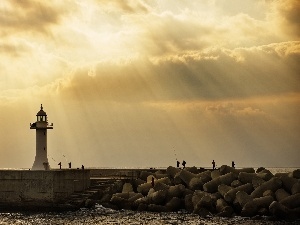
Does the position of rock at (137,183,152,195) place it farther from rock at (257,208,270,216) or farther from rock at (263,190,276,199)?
rock at (257,208,270,216)

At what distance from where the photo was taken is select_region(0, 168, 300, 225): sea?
27281 mm

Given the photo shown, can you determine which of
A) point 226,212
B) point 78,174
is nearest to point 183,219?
point 226,212

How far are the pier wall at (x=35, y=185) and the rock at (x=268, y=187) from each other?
993cm

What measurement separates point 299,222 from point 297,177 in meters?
5.62

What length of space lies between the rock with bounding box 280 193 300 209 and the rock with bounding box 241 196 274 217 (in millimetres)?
663

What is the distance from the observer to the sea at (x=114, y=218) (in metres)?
27.3

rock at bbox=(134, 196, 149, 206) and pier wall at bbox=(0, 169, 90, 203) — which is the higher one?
pier wall at bbox=(0, 169, 90, 203)

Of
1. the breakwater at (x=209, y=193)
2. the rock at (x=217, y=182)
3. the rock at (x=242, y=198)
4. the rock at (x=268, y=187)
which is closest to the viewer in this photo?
the breakwater at (x=209, y=193)

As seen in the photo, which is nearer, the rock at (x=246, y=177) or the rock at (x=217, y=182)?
the rock at (x=217, y=182)

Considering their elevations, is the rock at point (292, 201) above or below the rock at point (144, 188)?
below

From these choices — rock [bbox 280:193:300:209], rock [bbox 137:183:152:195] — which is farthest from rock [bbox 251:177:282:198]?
rock [bbox 137:183:152:195]

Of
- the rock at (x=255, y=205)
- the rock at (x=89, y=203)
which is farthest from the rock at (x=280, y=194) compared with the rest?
the rock at (x=89, y=203)

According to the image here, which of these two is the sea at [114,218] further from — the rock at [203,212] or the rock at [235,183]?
the rock at [235,183]

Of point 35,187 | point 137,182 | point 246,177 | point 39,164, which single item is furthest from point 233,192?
point 39,164
